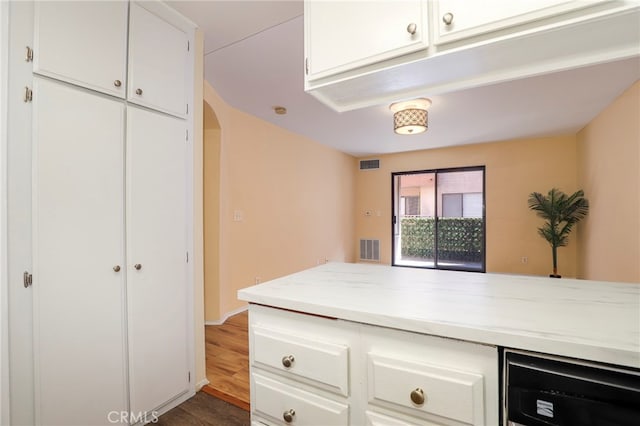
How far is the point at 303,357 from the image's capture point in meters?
0.87

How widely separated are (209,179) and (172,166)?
4.87ft

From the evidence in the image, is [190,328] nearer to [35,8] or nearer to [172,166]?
[172,166]

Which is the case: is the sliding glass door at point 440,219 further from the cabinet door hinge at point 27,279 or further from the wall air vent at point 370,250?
the cabinet door hinge at point 27,279

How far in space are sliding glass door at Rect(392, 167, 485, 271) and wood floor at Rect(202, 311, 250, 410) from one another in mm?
4149

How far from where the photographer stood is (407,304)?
2.76ft

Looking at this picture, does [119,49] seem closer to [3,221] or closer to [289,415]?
[3,221]

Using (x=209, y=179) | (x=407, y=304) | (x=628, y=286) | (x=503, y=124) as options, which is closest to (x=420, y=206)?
(x=503, y=124)

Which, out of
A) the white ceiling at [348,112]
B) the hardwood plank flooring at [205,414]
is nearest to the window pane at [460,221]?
the white ceiling at [348,112]

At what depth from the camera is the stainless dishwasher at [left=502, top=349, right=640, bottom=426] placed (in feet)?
1.77

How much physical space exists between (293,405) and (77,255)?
1274 mm

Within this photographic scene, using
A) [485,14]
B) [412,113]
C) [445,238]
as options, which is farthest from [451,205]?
[485,14]

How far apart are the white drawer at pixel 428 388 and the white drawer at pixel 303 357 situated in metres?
0.08

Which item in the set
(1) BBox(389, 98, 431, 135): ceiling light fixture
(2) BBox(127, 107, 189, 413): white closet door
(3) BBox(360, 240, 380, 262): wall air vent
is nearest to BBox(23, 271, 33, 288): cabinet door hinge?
(2) BBox(127, 107, 189, 413): white closet door

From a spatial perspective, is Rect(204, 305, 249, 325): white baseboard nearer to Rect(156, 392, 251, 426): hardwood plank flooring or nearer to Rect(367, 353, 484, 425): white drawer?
Rect(156, 392, 251, 426): hardwood plank flooring
